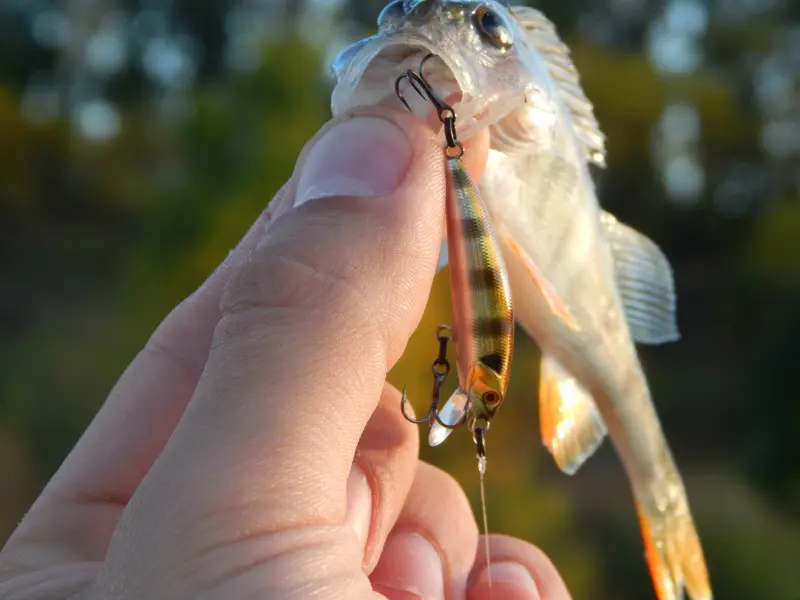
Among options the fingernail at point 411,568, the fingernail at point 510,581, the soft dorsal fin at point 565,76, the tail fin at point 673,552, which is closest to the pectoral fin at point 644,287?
the soft dorsal fin at point 565,76

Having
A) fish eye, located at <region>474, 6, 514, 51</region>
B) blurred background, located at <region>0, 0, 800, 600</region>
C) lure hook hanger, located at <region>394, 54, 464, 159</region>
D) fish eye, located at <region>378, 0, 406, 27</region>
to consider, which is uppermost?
fish eye, located at <region>378, 0, 406, 27</region>

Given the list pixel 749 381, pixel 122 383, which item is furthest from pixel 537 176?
pixel 749 381

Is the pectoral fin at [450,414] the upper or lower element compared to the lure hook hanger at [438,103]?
lower

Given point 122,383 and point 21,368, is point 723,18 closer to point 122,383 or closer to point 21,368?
point 21,368

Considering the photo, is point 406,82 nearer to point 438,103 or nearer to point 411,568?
point 438,103

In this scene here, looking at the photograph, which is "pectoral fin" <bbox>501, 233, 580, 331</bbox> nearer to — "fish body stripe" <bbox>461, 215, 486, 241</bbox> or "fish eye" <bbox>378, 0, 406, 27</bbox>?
"fish body stripe" <bbox>461, 215, 486, 241</bbox>

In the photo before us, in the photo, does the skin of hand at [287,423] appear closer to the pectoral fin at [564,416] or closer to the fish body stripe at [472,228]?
the fish body stripe at [472,228]

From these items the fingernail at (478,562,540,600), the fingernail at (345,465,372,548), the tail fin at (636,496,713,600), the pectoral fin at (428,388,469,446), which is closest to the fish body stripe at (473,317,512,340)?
the pectoral fin at (428,388,469,446)
